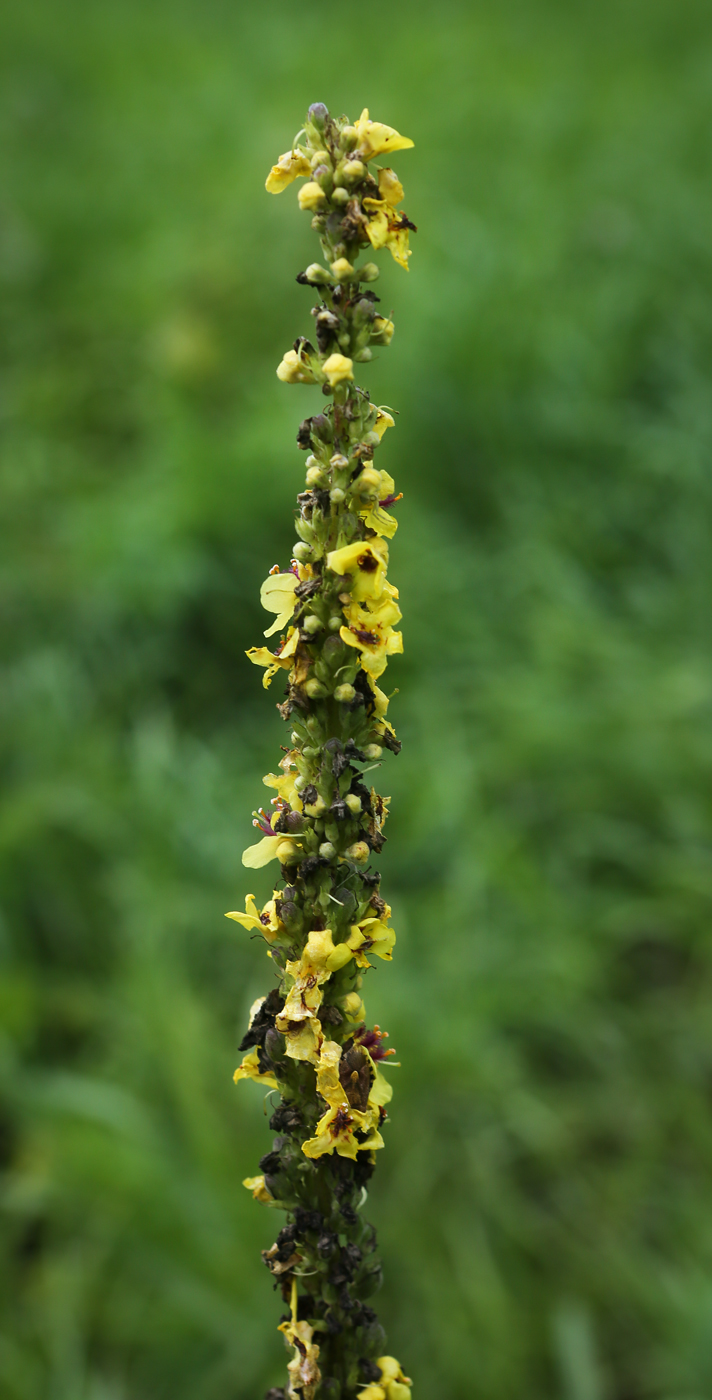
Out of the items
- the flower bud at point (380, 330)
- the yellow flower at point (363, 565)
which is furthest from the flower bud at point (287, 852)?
the flower bud at point (380, 330)

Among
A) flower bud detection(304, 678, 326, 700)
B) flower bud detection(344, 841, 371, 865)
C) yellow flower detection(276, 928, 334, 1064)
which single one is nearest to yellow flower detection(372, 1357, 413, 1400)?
yellow flower detection(276, 928, 334, 1064)

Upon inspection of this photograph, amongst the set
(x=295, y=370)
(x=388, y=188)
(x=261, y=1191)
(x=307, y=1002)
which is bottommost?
(x=261, y=1191)

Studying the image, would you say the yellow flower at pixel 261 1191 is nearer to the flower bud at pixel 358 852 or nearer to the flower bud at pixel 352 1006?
the flower bud at pixel 352 1006

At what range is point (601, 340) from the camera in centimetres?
526

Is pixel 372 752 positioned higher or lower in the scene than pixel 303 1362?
higher

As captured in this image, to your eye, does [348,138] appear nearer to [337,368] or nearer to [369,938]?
[337,368]

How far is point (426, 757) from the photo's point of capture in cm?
408

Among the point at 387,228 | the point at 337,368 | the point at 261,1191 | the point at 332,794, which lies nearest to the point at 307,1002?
the point at 332,794

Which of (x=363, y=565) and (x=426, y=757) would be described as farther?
(x=426, y=757)

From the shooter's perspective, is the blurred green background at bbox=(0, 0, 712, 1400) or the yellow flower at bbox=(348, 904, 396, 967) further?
the blurred green background at bbox=(0, 0, 712, 1400)

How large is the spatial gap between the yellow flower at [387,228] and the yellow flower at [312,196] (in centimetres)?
4

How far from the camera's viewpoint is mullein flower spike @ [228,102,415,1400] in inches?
40.5

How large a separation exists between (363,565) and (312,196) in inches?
13.8

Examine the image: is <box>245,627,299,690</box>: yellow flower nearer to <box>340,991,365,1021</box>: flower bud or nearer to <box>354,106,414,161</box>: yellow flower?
<box>340,991,365,1021</box>: flower bud
